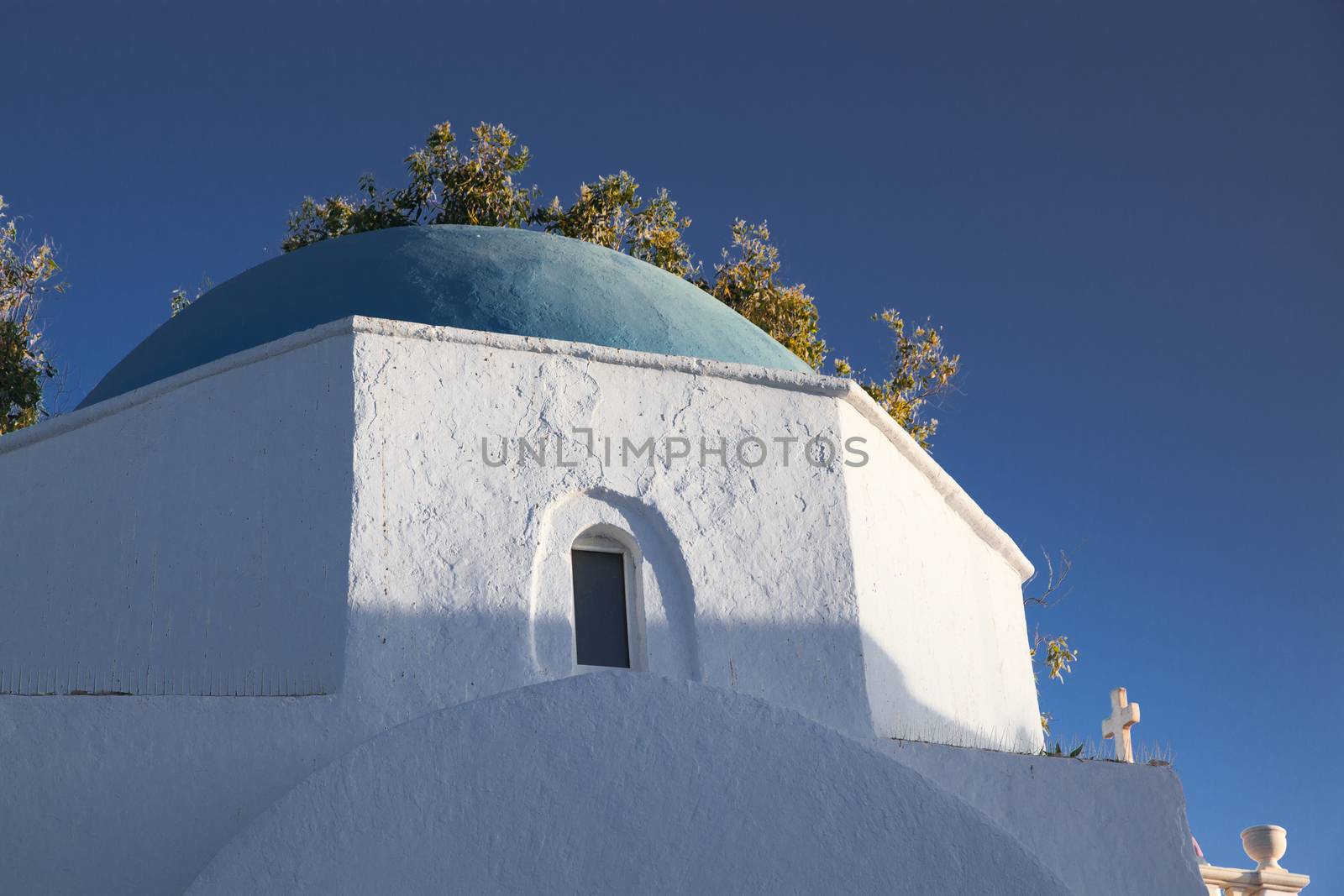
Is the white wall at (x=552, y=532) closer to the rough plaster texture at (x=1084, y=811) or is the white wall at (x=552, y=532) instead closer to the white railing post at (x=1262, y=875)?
the rough plaster texture at (x=1084, y=811)

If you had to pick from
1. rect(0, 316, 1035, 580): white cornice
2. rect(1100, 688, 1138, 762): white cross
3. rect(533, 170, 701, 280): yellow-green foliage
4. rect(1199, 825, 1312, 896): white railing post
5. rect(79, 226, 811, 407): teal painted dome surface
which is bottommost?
rect(1199, 825, 1312, 896): white railing post

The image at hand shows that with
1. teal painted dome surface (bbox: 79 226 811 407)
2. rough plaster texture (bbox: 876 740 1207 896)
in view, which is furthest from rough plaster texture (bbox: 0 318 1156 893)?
rough plaster texture (bbox: 876 740 1207 896)

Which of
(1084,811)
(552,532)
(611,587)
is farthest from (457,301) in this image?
(1084,811)

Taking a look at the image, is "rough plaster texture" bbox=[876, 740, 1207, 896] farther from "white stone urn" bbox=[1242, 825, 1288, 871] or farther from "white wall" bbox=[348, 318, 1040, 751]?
"white stone urn" bbox=[1242, 825, 1288, 871]

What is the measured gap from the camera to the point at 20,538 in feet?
22.8

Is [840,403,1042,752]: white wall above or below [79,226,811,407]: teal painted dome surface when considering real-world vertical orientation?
below

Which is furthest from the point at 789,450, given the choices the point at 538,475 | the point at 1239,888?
the point at 1239,888

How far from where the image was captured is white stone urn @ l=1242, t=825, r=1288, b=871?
9.03 m

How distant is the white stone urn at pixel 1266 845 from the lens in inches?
356

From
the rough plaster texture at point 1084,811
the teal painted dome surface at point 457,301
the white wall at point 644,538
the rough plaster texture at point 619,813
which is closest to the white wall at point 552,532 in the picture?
the white wall at point 644,538

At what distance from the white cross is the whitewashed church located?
1829mm

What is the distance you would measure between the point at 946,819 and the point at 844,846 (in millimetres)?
425

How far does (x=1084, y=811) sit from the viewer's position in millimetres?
6672

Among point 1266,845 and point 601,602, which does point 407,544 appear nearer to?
point 601,602
